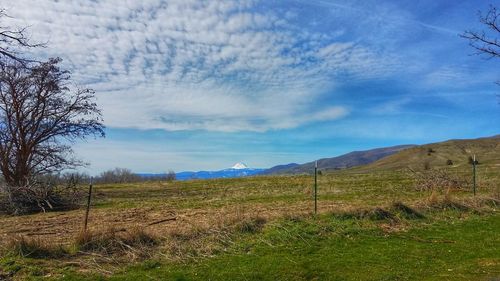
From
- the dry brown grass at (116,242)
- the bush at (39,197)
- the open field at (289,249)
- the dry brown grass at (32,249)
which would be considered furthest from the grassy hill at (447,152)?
the dry brown grass at (32,249)

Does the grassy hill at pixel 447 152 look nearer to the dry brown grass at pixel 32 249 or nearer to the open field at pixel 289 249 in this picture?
the open field at pixel 289 249

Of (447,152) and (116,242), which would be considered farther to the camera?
(447,152)

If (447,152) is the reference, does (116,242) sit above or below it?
below

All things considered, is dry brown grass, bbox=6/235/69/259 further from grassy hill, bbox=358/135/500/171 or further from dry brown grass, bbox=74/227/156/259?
grassy hill, bbox=358/135/500/171

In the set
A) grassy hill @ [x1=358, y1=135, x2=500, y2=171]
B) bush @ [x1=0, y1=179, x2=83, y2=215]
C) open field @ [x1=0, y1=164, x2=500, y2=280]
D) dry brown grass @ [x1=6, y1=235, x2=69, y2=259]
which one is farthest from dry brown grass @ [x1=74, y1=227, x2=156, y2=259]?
grassy hill @ [x1=358, y1=135, x2=500, y2=171]

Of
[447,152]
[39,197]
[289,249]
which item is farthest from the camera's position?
[447,152]

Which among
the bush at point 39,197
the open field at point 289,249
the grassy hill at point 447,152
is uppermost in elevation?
the grassy hill at point 447,152

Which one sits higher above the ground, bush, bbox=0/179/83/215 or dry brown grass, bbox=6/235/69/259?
bush, bbox=0/179/83/215

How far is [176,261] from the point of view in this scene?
9.62m

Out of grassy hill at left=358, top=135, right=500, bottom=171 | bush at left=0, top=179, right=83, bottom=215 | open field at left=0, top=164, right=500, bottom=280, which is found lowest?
open field at left=0, top=164, right=500, bottom=280

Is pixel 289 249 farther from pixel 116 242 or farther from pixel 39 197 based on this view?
pixel 39 197

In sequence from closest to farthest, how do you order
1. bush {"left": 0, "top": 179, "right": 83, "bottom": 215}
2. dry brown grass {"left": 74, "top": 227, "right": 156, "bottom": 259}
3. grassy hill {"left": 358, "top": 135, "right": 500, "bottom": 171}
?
dry brown grass {"left": 74, "top": 227, "right": 156, "bottom": 259} → bush {"left": 0, "top": 179, "right": 83, "bottom": 215} → grassy hill {"left": 358, "top": 135, "right": 500, "bottom": 171}

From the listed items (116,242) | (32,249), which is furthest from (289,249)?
(32,249)

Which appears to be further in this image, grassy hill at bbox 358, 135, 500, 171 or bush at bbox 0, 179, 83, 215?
grassy hill at bbox 358, 135, 500, 171
